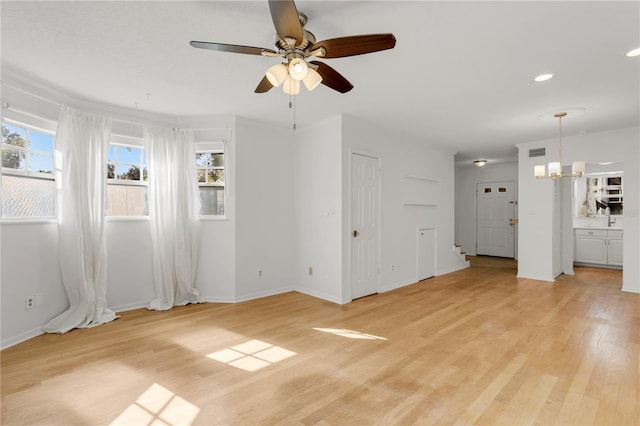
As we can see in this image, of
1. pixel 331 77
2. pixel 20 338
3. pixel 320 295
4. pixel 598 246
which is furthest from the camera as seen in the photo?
pixel 598 246

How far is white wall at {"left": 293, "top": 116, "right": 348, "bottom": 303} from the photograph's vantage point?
4.38 meters

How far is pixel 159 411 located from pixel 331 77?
263 cm

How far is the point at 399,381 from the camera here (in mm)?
2316

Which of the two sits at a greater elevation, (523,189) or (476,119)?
(476,119)

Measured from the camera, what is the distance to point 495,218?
8.44 meters

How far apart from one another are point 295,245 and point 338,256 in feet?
3.30

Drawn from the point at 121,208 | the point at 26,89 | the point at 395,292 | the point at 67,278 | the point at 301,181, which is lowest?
the point at 395,292

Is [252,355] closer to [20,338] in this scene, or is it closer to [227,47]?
[20,338]

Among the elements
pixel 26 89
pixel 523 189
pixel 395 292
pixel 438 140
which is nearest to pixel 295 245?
pixel 395 292

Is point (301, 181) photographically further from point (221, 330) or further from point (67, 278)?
point (67, 278)

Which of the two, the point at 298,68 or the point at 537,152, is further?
the point at 537,152

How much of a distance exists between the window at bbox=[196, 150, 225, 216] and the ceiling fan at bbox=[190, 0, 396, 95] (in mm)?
2636

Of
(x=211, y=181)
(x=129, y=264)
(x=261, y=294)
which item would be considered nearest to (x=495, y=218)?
(x=261, y=294)

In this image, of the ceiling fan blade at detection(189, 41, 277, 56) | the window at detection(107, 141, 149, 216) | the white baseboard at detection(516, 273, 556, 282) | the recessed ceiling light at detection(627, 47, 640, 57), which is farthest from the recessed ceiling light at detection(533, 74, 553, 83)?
the window at detection(107, 141, 149, 216)
